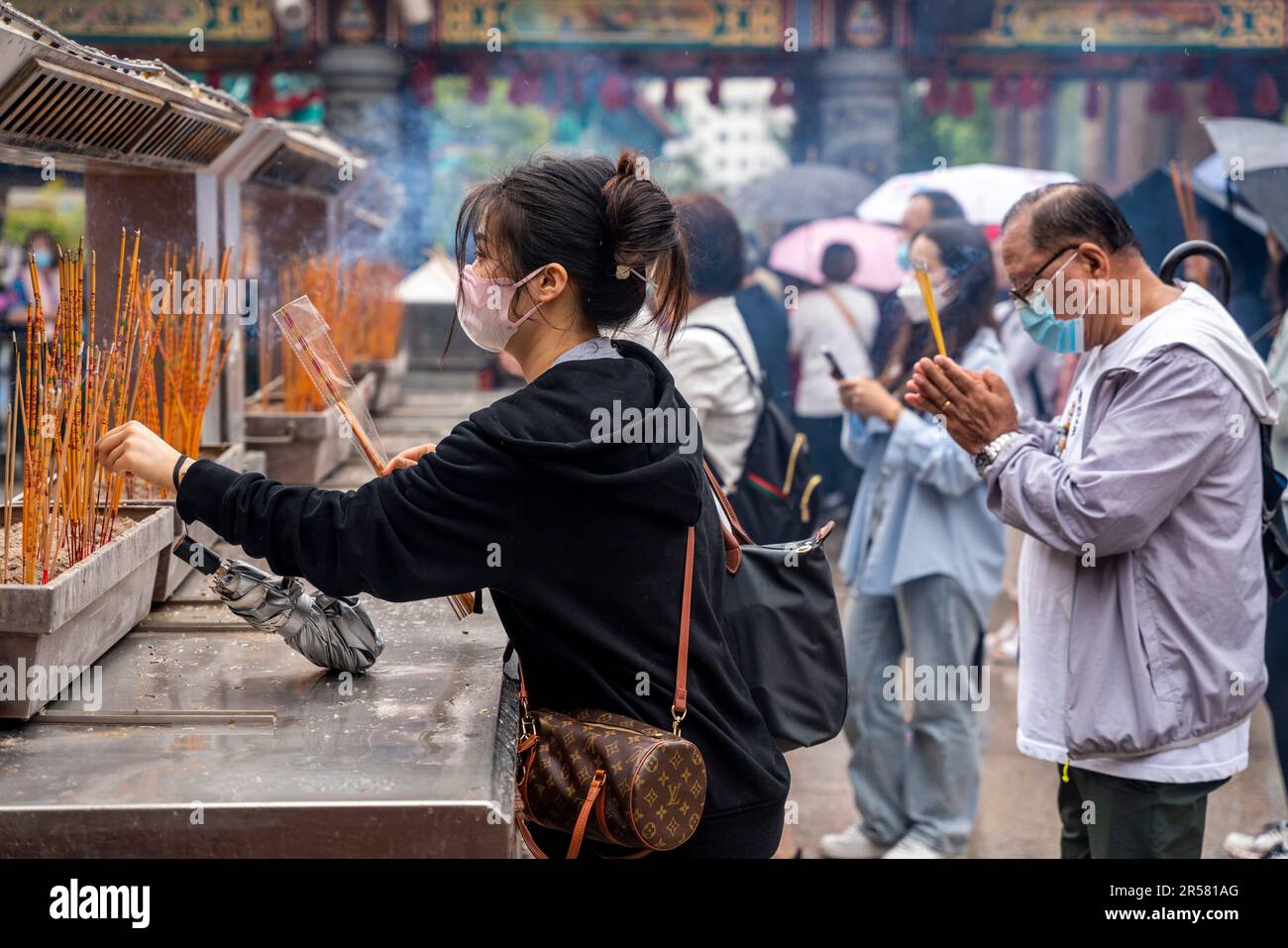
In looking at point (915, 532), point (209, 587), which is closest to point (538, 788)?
point (209, 587)

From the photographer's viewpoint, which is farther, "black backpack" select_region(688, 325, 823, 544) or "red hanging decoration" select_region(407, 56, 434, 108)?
"red hanging decoration" select_region(407, 56, 434, 108)

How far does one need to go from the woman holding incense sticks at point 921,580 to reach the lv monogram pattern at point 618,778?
6.98ft

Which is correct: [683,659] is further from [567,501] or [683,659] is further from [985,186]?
[985,186]

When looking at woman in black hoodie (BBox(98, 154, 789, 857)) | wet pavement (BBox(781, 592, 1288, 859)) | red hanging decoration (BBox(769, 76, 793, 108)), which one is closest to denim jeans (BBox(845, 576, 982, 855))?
wet pavement (BBox(781, 592, 1288, 859))

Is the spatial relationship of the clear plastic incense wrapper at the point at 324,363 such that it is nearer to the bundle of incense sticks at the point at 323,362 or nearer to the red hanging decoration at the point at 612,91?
the bundle of incense sticks at the point at 323,362

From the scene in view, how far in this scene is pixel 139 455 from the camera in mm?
1964

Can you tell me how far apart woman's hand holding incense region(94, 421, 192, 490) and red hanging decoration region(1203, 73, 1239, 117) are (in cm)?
967

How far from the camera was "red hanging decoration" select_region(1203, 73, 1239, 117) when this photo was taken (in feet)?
32.9

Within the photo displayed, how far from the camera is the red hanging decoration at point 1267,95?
9859mm

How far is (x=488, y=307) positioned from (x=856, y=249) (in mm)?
6193

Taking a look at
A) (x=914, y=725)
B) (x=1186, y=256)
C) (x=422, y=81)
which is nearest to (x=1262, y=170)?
(x=1186, y=256)
